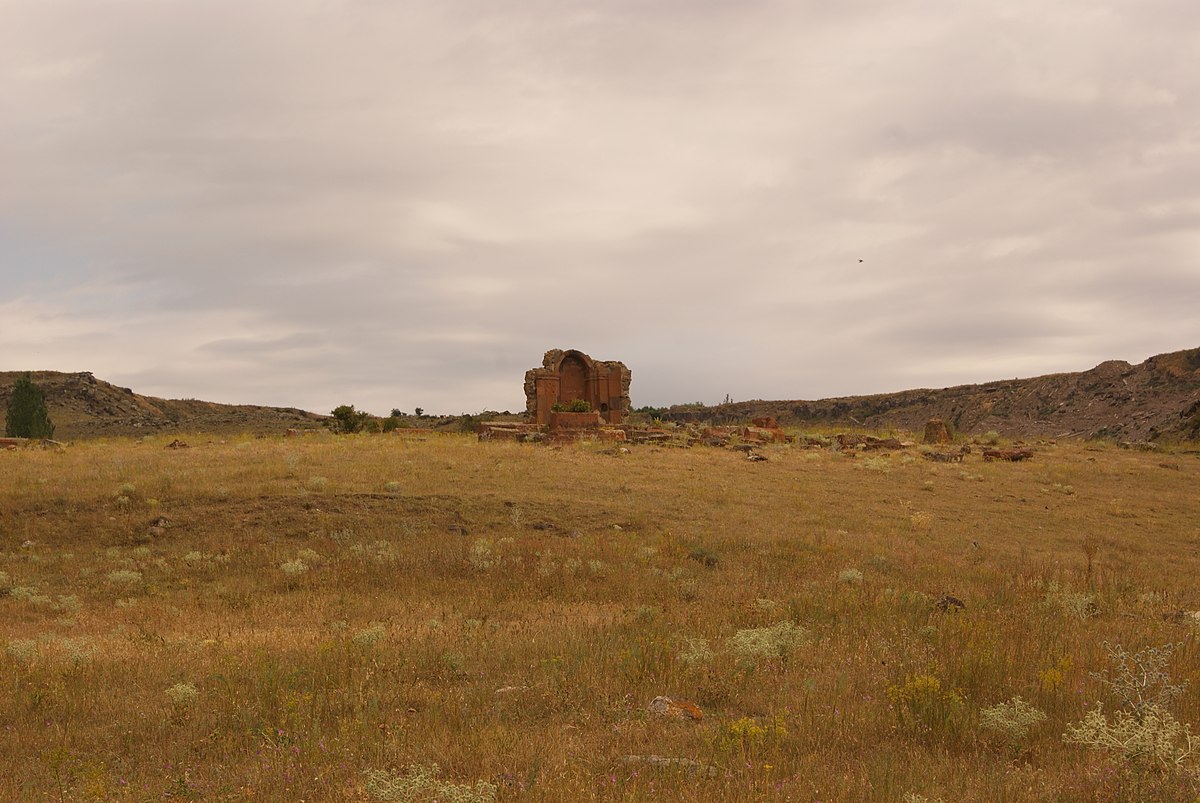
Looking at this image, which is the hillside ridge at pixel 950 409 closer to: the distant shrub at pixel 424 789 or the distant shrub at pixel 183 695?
the distant shrub at pixel 183 695

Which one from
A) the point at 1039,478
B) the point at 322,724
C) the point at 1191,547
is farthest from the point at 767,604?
the point at 1039,478

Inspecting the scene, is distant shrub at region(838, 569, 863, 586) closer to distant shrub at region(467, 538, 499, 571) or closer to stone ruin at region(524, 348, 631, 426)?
distant shrub at region(467, 538, 499, 571)

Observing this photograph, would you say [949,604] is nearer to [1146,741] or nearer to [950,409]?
[1146,741]

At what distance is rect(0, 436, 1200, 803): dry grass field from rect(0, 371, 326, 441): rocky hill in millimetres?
39260

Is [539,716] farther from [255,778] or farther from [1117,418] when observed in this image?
[1117,418]

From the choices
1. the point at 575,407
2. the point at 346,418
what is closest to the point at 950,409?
the point at 575,407

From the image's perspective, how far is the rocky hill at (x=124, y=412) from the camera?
189 feet

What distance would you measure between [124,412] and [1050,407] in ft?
265

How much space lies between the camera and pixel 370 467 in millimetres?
21344

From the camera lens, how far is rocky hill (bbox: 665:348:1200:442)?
5206 centimetres

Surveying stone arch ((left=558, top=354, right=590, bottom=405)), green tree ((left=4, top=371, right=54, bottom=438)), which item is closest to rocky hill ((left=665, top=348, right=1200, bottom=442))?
stone arch ((left=558, top=354, right=590, bottom=405))

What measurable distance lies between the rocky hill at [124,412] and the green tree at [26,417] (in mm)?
4118

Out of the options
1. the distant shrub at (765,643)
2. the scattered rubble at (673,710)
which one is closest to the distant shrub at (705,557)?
the distant shrub at (765,643)

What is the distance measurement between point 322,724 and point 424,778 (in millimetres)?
1783
